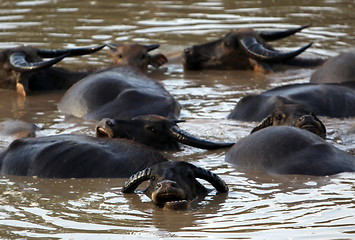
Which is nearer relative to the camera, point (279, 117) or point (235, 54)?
point (279, 117)

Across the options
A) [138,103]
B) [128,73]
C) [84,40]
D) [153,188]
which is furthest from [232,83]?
[153,188]

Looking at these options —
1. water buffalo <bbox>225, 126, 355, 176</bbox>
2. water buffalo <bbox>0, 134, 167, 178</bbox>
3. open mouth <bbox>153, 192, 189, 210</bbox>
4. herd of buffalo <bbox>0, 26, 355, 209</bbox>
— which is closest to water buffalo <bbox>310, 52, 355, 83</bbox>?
herd of buffalo <bbox>0, 26, 355, 209</bbox>

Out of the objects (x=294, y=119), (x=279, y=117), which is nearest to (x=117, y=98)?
(x=279, y=117)

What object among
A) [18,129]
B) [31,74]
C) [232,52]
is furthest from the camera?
[232,52]

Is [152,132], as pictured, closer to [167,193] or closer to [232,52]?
[167,193]

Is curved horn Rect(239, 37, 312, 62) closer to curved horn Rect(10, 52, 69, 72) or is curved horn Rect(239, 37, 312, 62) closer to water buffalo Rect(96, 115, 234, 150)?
curved horn Rect(10, 52, 69, 72)

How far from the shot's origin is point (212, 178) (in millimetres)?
6496

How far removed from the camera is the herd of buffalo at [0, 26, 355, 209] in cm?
698

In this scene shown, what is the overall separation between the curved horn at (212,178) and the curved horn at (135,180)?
0.37 m

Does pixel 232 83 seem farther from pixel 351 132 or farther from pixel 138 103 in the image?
pixel 351 132

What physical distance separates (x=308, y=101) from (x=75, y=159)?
3.49m

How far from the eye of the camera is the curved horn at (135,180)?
252 inches

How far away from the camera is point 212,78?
12.9 m

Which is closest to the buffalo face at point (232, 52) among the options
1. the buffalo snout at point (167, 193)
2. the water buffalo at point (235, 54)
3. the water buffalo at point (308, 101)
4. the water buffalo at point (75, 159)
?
the water buffalo at point (235, 54)
